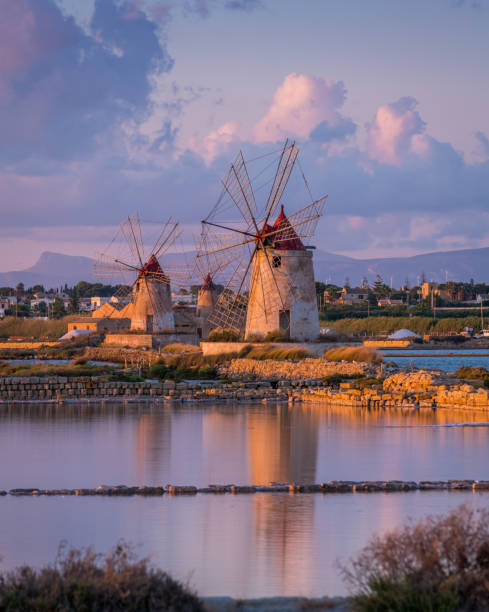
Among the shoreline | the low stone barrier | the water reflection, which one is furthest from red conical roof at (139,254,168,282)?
the shoreline

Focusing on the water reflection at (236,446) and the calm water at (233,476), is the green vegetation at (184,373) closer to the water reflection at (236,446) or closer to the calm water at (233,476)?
the water reflection at (236,446)

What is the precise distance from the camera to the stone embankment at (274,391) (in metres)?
18.7

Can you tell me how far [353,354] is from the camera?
87.0ft

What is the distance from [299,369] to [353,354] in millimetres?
2163

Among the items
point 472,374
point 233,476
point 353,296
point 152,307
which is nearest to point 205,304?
point 152,307

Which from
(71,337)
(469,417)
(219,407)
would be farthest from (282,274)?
(71,337)

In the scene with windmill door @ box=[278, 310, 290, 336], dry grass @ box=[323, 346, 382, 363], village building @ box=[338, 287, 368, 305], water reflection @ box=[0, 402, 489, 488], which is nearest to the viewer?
water reflection @ box=[0, 402, 489, 488]

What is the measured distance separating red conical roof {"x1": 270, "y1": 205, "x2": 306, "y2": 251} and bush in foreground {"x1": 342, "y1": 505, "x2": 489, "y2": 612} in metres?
22.1

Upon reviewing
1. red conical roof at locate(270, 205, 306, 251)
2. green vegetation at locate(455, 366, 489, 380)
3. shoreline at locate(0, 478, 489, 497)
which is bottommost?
shoreline at locate(0, 478, 489, 497)

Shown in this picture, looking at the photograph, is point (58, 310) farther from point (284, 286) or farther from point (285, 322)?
point (284, 286)

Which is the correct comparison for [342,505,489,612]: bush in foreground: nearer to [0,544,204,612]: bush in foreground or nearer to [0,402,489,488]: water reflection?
[0,544,204,612]: bush in foreground

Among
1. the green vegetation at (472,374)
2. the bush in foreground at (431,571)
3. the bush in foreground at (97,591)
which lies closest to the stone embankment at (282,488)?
the bush in foreground at (431,571)

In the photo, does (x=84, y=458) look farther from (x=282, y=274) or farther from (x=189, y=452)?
(x=282, y=274)

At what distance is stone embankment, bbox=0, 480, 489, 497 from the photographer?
8.90 meters
